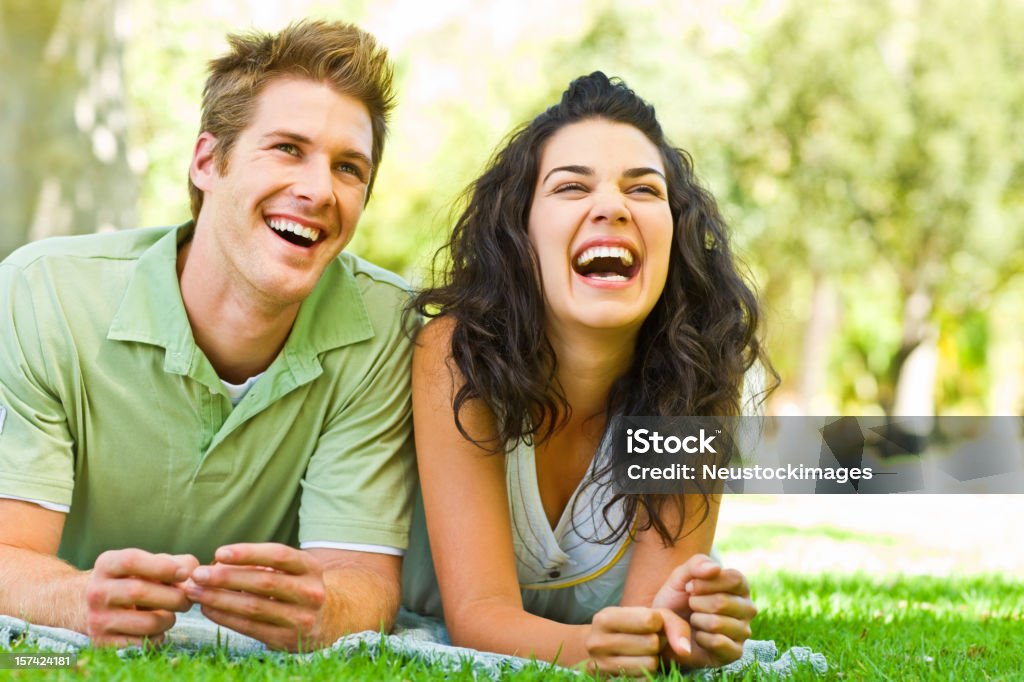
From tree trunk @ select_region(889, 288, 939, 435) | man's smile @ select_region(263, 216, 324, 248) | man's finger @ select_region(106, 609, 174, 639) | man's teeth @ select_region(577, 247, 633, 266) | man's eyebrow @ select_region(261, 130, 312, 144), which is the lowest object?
man's finger @ select_region(106, 609, 174, 639)

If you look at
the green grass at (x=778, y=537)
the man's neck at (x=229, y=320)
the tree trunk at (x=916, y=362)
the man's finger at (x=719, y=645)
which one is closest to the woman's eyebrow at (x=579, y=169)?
the man's neck at (x=229, y=320)

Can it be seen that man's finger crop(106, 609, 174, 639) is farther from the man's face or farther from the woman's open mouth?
the woman's open mouth

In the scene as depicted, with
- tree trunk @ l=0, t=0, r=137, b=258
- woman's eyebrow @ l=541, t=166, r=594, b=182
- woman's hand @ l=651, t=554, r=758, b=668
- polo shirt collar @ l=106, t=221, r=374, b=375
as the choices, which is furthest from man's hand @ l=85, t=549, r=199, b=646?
tree trunk @ l=0, t=0, r=137, b=258

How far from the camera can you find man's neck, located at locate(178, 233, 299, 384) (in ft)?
12.5

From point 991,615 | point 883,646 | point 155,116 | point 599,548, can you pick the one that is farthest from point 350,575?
point 155,116

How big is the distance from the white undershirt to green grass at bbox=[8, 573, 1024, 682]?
501mm

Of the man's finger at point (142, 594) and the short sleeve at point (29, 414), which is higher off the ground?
the short sleeve at point (29, 414)

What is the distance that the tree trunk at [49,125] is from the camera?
954 centimetres

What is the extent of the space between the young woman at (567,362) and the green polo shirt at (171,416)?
209mm

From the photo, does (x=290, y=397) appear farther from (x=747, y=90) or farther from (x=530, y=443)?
(x=747, y=90)

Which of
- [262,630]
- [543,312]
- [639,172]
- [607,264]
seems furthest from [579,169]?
[262,630]

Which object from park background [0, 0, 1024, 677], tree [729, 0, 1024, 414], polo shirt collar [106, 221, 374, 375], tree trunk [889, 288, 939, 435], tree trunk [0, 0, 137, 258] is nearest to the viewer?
polo shirt collar [106, 221, 374, 375]

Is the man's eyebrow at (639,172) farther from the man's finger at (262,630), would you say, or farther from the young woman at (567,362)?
the man's finger at (262,630)

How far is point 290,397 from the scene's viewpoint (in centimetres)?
384
